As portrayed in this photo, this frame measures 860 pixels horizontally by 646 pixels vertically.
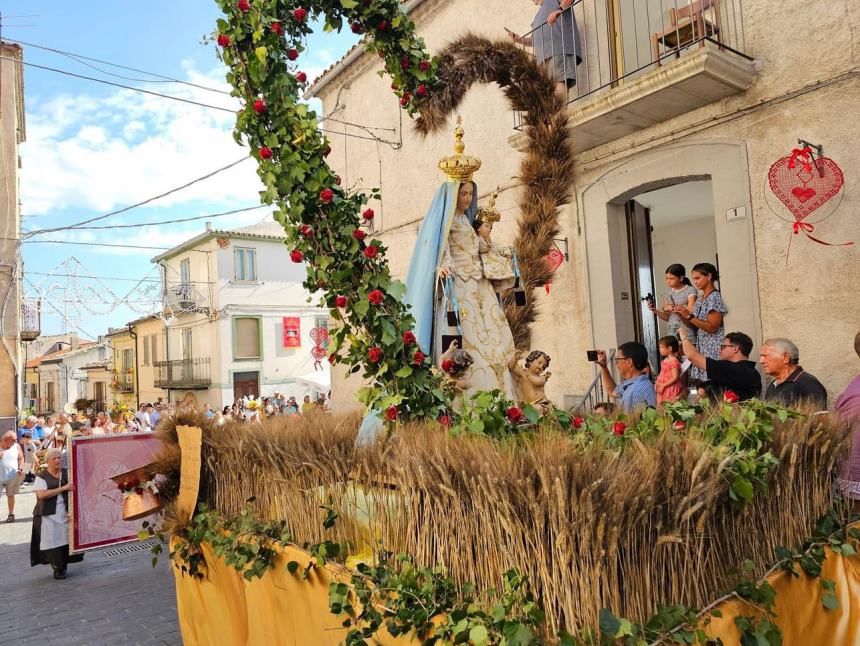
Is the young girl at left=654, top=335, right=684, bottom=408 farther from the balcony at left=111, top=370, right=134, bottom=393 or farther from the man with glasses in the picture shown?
the balcony at left=111, top=370, right=134, bottom=393

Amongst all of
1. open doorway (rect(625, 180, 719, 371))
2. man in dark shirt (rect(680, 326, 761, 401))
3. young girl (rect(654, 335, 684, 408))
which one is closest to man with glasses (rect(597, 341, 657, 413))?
young girl (rect(654, 335, 684, 408))

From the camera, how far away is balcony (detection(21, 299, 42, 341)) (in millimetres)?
15562

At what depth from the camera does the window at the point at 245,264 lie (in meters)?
27.0

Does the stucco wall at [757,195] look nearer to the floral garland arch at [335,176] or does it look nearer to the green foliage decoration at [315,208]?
the floral garland arch at [335,176]

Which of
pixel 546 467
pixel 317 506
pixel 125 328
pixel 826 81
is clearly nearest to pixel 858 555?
pixel 546 467

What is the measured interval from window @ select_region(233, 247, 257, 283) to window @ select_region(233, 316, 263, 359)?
5.74 ft

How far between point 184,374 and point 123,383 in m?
9.04

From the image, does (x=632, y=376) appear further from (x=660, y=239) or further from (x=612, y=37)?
(x=660, y=239)

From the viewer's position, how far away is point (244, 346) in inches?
1061

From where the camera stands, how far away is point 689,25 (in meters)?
6.34

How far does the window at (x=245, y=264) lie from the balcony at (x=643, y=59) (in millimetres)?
21036

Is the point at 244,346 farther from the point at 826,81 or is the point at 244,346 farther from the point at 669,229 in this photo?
the point at 826,81

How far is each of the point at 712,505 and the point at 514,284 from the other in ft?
5.03

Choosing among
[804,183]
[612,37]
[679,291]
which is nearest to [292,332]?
[612,37]
